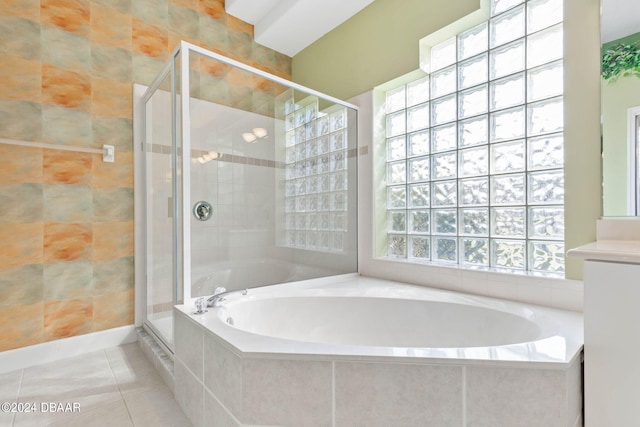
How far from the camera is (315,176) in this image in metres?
2.30

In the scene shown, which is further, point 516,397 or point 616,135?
point 616,135

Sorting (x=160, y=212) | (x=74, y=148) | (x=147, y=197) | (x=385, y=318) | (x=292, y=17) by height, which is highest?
(x=292, y=17)

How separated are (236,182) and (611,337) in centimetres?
178

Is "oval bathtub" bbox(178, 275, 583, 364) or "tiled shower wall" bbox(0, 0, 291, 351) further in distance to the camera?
"tiled shower wall" bbox(0, 0, 291, 351)

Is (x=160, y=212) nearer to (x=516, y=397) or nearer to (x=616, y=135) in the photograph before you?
(x=516, y=397)

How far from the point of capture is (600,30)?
1.37 metres

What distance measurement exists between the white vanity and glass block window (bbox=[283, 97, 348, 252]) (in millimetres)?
1546

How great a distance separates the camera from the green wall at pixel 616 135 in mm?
1294

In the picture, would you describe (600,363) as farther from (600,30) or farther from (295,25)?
(295,25)

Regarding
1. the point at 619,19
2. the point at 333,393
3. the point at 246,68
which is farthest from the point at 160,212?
the point at 619,19

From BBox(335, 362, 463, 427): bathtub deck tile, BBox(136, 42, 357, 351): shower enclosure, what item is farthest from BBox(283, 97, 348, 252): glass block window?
BBox(335, 362, 463, 427): bathtub deck tile

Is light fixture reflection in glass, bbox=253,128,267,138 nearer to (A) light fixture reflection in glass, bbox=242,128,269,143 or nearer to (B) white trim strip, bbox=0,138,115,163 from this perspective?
(A) light fixture reflection in glass, bbox=242,128,269,143

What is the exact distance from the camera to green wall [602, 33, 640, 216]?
1294 mm

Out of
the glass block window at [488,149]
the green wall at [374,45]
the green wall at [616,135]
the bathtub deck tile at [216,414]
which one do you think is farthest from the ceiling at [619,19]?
Answer: the bathtub deck tile at [216,414]
